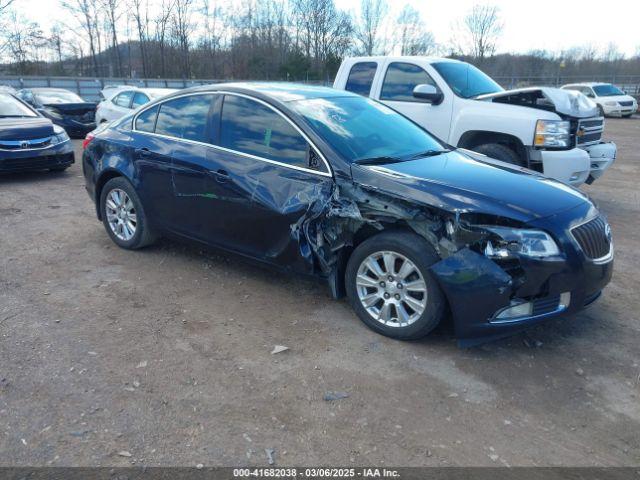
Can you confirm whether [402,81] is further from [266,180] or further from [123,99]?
[123,99]

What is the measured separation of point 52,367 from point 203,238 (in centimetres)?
176

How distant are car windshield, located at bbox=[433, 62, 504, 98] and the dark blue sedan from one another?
6.68m

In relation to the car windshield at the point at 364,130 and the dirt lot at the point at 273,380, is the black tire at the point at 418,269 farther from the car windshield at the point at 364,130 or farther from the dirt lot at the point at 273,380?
the car windshield at the point at 364,130

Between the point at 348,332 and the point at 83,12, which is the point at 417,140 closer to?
the point at 348,332

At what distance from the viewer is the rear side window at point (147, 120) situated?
5.28 metres

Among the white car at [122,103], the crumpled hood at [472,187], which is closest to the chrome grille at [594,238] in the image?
the crumpled hood at [472,187]

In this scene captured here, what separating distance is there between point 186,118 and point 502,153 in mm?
4128

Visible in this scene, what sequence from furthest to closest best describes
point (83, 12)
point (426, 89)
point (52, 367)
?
point (83, 12)
point (426, 89)
point (52, 367)

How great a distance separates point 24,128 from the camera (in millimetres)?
9141

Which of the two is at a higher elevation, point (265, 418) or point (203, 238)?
point (203, 238)

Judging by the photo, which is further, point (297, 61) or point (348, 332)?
point (297, 61)

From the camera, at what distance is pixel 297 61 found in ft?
159

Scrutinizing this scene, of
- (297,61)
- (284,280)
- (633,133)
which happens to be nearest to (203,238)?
(284,280)

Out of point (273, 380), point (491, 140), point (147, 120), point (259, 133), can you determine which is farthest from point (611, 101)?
point (273, 380)
